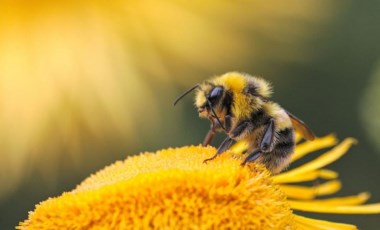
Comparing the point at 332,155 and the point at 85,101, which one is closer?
the point at 332,155

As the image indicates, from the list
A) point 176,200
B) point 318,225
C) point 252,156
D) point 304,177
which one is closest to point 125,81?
point 304,177

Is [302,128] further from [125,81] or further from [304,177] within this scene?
[125,81]

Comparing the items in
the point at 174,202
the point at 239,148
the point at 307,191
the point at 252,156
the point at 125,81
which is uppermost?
the point at 125,81

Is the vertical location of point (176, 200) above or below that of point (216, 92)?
below

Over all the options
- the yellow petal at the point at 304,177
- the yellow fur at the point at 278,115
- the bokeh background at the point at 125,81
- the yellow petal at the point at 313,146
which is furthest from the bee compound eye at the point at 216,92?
the bokeh background at the point at 125,81

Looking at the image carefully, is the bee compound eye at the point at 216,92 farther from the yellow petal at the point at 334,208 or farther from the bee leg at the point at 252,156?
the yellow petal at the point at 334,208

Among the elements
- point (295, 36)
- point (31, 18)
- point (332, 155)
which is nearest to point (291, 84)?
point (295, 36)

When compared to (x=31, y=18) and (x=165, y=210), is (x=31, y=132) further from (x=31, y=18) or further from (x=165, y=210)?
(x=165, y=210)

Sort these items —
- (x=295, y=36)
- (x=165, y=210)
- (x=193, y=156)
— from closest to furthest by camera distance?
(x=165, y=210), (x=193, y=156), (x=295, y=36)
